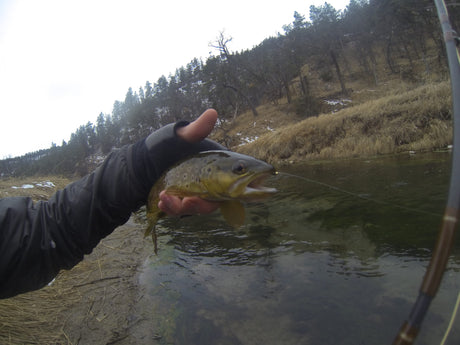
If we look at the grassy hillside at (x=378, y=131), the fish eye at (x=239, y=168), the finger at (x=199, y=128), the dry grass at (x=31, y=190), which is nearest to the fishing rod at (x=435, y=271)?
the fish eye at (x=239, y=168)

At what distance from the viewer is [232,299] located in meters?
3.14

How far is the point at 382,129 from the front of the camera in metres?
13.0

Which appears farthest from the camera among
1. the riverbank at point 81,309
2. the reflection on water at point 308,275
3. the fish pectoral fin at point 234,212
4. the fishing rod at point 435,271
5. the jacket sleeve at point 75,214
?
the riverbank at point 81,309

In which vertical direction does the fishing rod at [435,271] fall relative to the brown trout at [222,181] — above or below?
below

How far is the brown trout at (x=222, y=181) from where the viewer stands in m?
1.74

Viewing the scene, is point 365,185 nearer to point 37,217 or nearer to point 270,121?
point 37,217

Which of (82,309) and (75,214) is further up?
(75,214)

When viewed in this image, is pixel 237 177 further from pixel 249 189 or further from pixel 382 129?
pixel 382 129

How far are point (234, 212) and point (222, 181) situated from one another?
0.28 metres

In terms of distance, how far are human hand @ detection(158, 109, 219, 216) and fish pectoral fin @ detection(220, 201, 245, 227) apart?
0.14m

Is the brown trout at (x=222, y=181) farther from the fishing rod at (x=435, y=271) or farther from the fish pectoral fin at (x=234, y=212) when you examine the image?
the fishing rod at (x=435, y=271)

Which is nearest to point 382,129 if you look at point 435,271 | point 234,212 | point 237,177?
point 234,212

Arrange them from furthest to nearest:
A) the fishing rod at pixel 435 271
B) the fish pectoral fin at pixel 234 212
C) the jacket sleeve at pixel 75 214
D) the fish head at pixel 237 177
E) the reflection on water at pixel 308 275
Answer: the reflection on water at pixel 308 275
the fish pectoral fin at pixel 234 212
the fish head at pixel 237 177
the jacket sleeve at pixel 75 214
the fishing rod at pixel 435 271

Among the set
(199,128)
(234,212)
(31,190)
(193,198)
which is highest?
(199,128)
